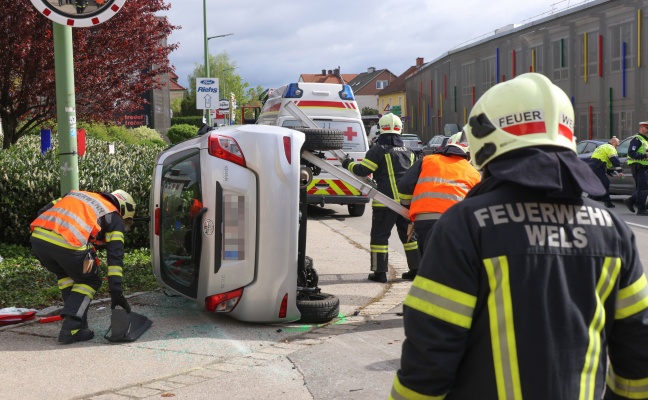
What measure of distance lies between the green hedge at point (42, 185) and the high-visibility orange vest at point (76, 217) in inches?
119

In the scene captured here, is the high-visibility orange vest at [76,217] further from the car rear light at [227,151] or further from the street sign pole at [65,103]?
the car rear light at [227,151]

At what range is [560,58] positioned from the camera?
27891mm

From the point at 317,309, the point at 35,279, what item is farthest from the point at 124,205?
the point at 35,279

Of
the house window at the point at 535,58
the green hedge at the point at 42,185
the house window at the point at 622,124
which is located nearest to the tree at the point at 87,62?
the green hedge at the point at 42,185

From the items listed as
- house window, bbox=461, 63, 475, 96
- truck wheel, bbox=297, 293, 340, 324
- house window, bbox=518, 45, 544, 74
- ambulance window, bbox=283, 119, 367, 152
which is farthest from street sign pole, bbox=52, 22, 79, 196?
house window, bbox=461, 63, 475, 96

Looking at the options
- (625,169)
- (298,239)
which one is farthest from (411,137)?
(298,239)

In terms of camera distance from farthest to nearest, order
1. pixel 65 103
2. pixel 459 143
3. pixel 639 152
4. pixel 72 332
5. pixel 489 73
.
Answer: pixel 489 73, pixel 639 152, pixel 459 143, pixel 65 103, pixel 72 332

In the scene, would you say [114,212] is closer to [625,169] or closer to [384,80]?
[625,169]

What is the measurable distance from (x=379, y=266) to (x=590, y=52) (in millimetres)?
20350

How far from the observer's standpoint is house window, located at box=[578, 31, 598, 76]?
84.8ft

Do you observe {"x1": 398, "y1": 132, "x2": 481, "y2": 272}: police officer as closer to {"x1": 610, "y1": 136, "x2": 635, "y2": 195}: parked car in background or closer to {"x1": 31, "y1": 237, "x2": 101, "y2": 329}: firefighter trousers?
{"x1": 31, "y1": 237, "x2": 101, "y2": 329}: firefighter trousers

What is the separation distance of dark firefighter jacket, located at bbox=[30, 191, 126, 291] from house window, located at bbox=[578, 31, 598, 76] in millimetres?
22655

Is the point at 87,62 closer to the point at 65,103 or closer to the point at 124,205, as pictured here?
the point at 65,103

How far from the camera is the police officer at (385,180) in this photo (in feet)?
28.2
